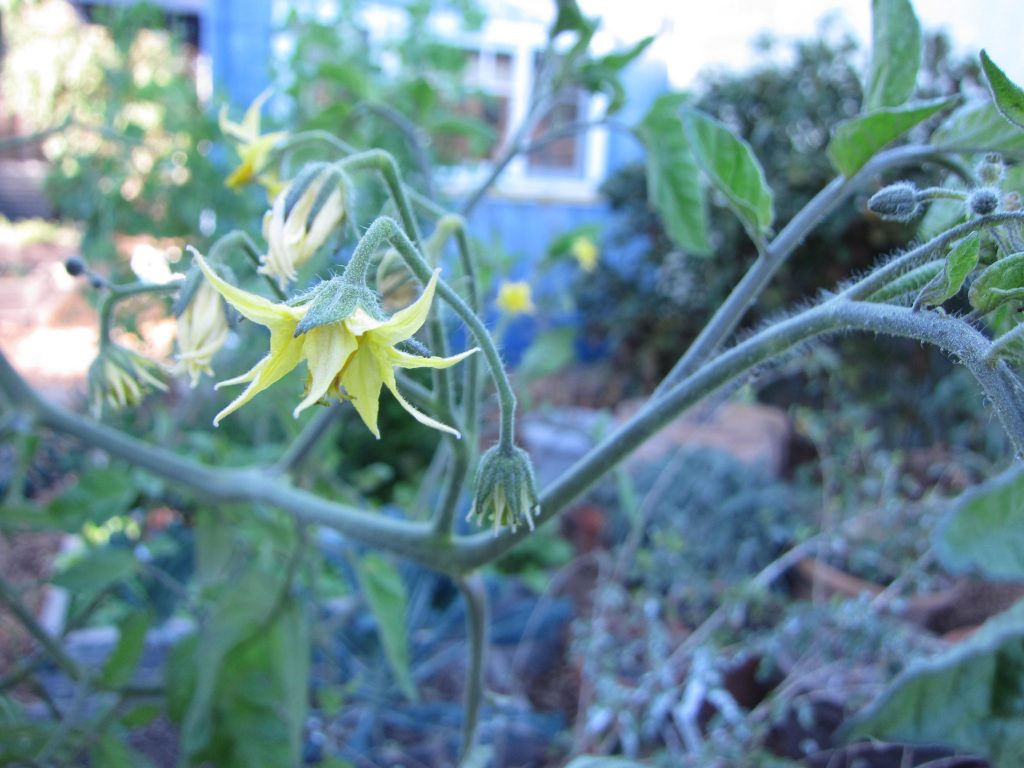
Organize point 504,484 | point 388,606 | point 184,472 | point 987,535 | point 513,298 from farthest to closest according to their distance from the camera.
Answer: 1. point 513,298
2. point 388,606
3. point 184,472
4. point 987,535
5. point 504,484

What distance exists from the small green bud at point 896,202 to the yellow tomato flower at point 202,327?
37 centimetres

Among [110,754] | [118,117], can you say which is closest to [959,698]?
[110,754]

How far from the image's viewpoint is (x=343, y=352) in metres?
0.34

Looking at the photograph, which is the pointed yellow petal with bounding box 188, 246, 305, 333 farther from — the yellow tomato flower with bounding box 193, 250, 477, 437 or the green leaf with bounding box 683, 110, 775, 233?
the green leaf with bounding box 683, 110, 775, 233

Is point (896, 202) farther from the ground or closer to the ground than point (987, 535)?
farther from the ground

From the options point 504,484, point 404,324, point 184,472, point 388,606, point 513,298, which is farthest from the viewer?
point 513,298

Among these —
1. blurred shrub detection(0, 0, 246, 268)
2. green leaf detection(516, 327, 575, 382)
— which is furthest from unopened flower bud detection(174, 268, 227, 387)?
blurred shrub detection(0, 0, 246, 268)

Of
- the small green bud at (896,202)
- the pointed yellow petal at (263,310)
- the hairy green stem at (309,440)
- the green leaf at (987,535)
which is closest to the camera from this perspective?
the pointed yellow petal at (263,310)

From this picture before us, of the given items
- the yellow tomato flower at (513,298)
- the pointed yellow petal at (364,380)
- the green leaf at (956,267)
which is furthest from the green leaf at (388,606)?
the yellow tomato flower at (513,298)

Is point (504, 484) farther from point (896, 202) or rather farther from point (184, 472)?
point (184, 472)

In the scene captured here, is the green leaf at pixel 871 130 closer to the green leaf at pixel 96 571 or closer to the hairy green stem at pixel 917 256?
the hairy green stem at pixel 917 256

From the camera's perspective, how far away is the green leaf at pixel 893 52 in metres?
0.51

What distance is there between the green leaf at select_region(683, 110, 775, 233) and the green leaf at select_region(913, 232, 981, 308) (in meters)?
0.17

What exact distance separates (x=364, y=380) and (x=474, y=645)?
12.9 inches
